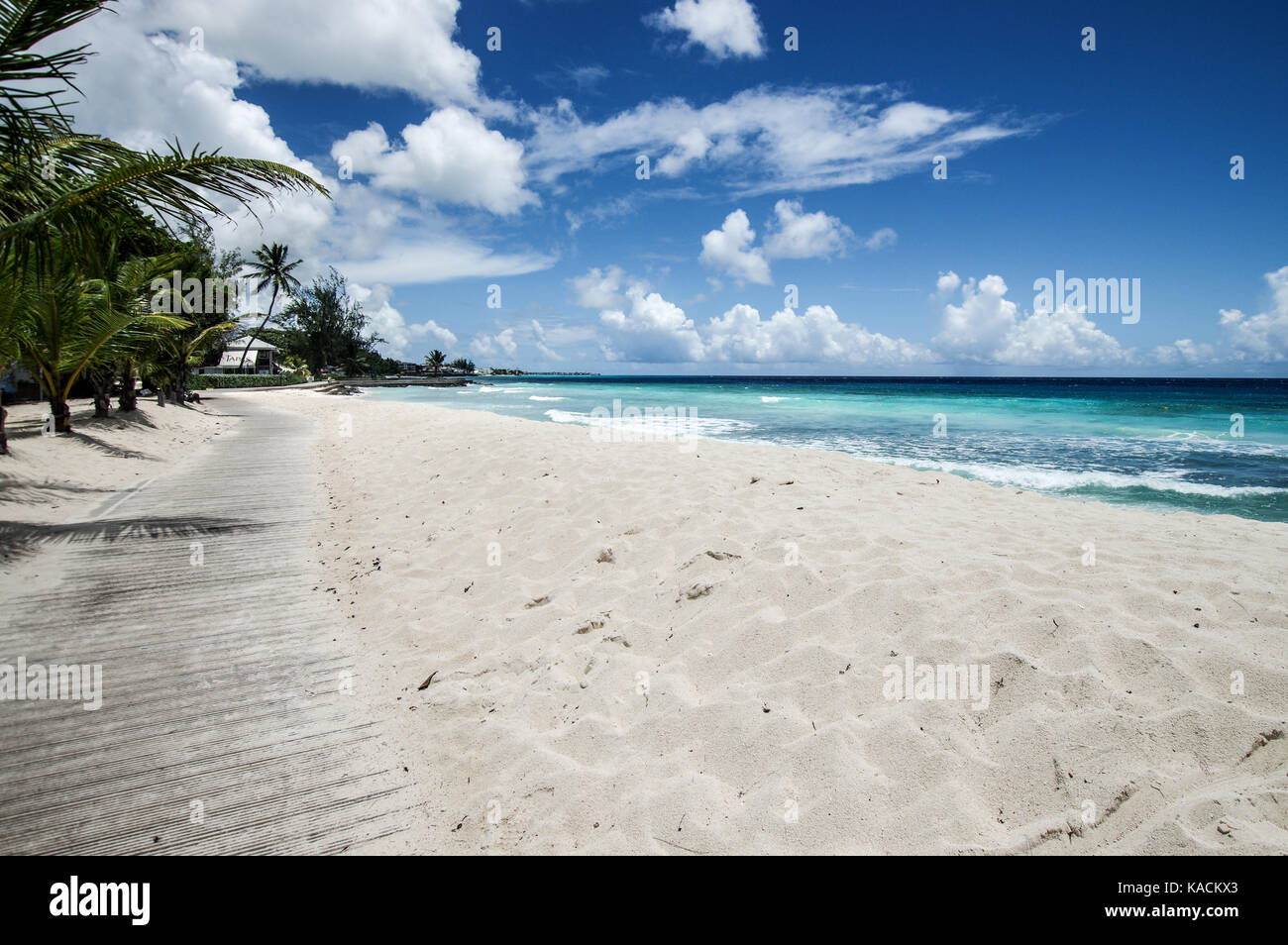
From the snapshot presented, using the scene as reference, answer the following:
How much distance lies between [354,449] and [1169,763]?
46.9ft

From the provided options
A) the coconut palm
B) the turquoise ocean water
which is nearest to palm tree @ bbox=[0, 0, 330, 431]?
the coconut palm

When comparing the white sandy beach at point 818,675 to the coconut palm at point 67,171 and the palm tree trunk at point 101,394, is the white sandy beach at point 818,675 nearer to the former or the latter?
the coconut palm at point 67,171

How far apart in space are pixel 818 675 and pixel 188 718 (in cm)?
368

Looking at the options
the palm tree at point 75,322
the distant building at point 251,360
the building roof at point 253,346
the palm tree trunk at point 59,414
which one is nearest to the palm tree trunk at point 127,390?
the palm tree at point 75,322

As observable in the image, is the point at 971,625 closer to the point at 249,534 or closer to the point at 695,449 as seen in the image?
the point at 249,534

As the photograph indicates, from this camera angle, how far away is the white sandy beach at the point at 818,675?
7.64 feet

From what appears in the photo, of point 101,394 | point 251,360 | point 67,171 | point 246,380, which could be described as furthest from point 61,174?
point 251,360

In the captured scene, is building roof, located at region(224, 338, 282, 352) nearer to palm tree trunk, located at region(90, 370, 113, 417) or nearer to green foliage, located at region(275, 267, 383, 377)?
green foliage, located at region(275, 267, 383, 377)

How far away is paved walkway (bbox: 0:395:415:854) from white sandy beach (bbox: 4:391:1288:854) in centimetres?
27

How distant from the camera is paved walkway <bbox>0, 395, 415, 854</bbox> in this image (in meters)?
2.46

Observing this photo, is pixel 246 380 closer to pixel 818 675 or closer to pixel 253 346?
pixel 253 346

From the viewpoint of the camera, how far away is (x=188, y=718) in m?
3.17

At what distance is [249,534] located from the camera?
648 cm

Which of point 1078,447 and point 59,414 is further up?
point 59,414
